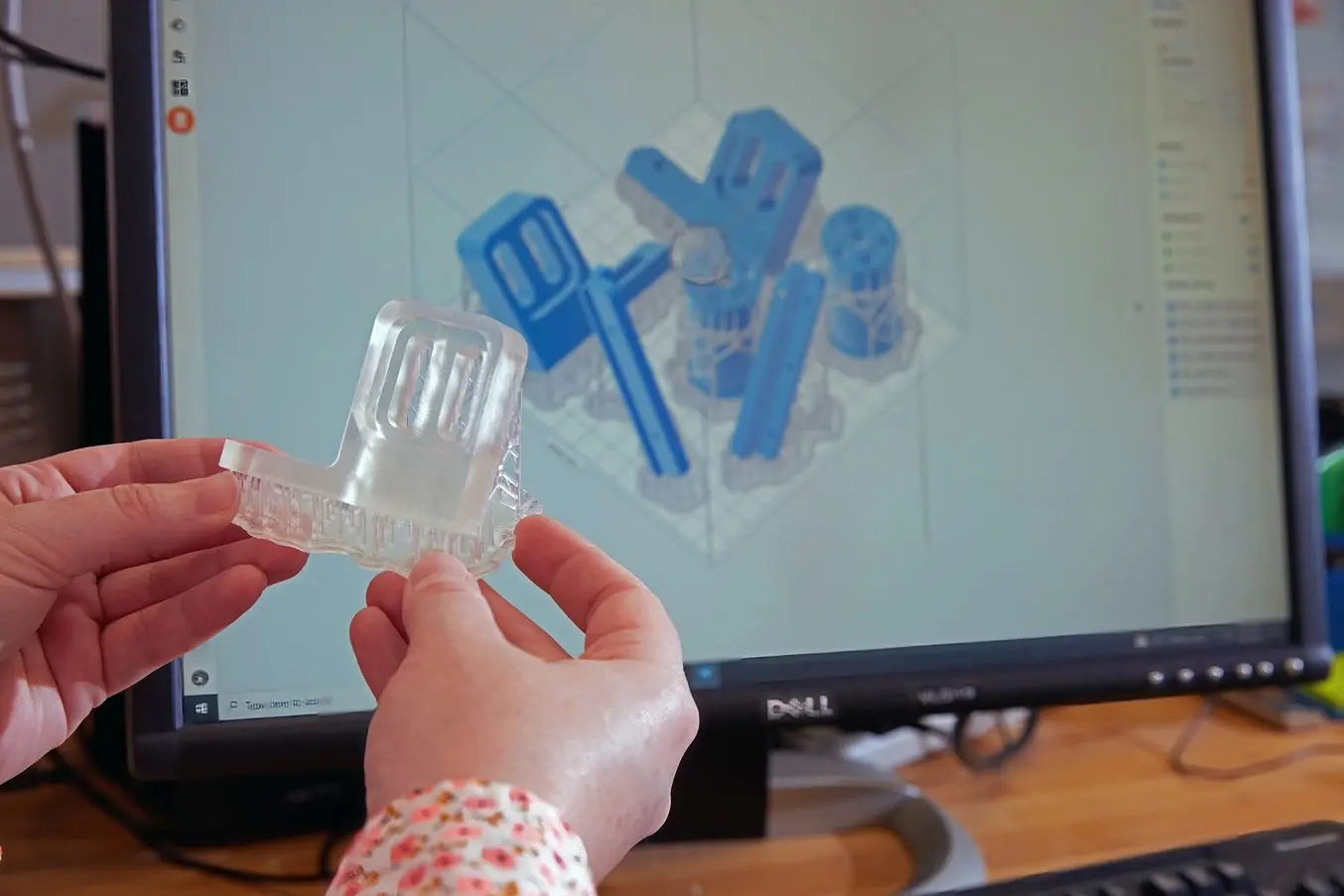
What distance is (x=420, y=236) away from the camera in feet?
1.47

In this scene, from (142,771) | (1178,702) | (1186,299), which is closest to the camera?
(142,771)

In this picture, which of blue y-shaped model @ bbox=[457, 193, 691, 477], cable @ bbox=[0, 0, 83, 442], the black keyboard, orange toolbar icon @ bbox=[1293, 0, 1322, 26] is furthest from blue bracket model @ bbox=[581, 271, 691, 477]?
orange toolbar icon @ bbox=[1293, 0, 1322, 26]

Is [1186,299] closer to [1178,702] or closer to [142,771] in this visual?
[1178,702]

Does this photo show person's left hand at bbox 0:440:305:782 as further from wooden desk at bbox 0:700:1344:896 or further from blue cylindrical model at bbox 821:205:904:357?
blue cylindrical model at bbox 821:205:904:357

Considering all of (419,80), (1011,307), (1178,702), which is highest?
(419,80)

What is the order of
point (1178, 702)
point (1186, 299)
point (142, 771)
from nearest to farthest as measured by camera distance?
point (142, 771), point (1186, 299), point (1178, 702)

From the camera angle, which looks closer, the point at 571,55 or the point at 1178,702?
the point at 571,55

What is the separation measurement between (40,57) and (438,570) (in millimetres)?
560

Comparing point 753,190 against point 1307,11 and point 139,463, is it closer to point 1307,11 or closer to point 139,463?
point 139,463

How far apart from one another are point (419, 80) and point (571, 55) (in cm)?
7

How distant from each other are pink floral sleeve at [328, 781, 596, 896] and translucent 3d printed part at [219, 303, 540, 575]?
104 mm

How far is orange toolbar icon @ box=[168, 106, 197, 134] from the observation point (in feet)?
1.39

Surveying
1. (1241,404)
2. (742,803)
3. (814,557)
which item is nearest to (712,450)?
(814,557)

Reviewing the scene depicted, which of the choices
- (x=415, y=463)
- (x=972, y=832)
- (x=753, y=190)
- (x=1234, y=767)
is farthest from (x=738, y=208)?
(x=1234, y=767)
